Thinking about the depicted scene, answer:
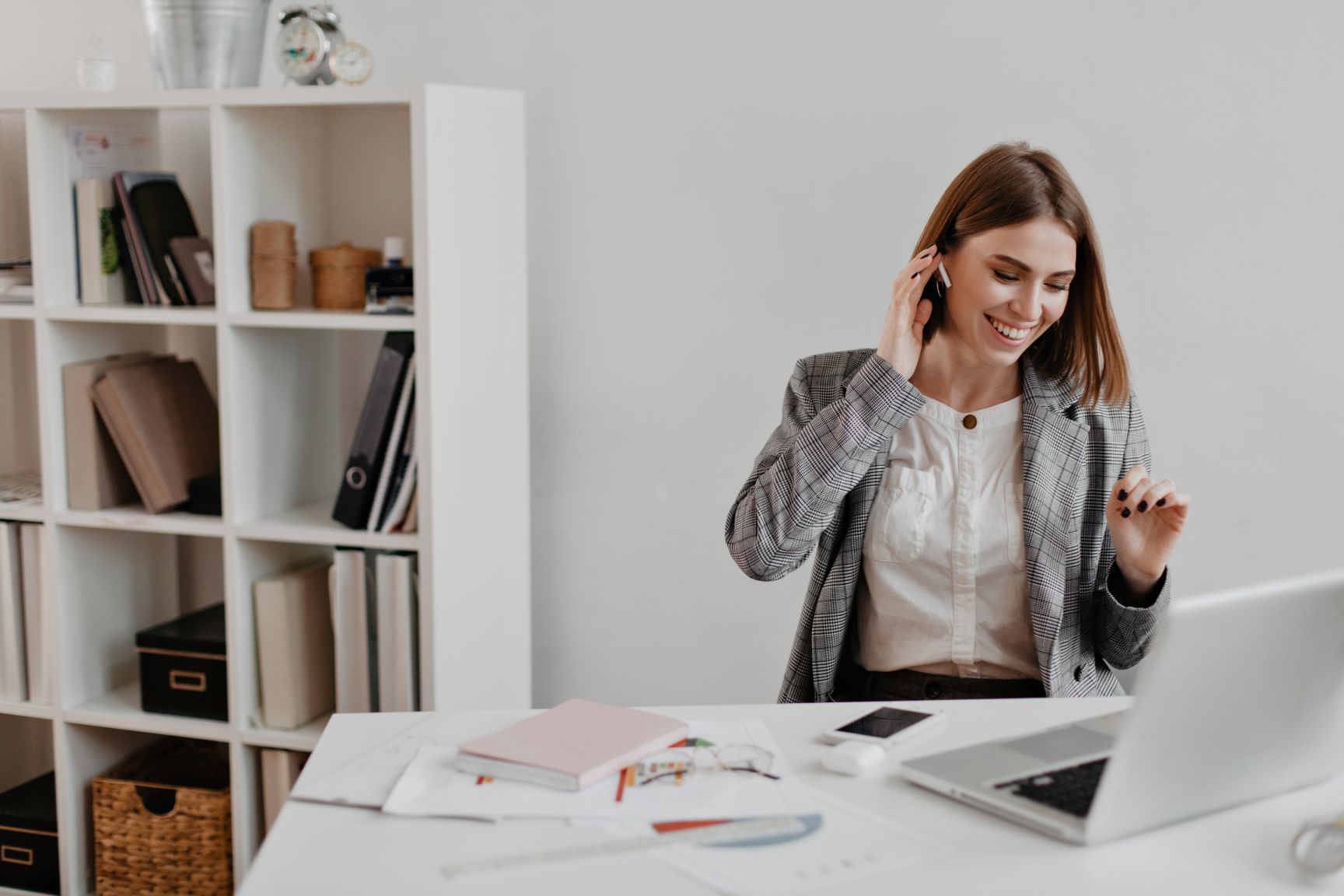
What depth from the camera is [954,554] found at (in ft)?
6.03

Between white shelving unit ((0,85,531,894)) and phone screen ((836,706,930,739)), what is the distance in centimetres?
111

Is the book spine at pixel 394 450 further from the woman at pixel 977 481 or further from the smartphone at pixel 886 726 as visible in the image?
the smartphone at pixel 886 726

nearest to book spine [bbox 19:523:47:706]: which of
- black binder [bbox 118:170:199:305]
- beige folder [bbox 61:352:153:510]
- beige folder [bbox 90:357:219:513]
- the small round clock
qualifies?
→ beige folder [bbox 61:352:153:510]

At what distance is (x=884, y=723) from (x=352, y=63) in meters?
1.59

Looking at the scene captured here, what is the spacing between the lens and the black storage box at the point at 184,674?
249cm

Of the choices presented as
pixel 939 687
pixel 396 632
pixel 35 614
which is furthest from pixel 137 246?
pixel 939 687

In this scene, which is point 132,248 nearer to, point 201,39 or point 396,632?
point 201,39

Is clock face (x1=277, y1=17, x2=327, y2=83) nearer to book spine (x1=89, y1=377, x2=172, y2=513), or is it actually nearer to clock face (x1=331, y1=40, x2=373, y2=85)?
clock face (x1=331, y1=40, x2=373, y2=85)

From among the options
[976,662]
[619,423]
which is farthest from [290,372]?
[976,662]

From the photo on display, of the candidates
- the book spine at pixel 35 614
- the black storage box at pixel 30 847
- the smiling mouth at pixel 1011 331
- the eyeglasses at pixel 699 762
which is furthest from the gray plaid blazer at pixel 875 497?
the black storage box at pixel 30 847

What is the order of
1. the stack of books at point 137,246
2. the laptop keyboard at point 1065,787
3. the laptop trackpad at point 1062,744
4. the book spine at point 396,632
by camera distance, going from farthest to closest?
the stack of books at point 137,246 → the book spine at point 396,632 → the laptop trackpad at point 1062,744 → the laptop keyboard at point 1065,787

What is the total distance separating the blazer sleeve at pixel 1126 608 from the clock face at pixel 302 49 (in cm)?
155

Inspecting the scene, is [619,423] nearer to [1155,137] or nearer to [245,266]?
[245,266]

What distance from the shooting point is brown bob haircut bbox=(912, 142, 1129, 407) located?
1.81 meters
